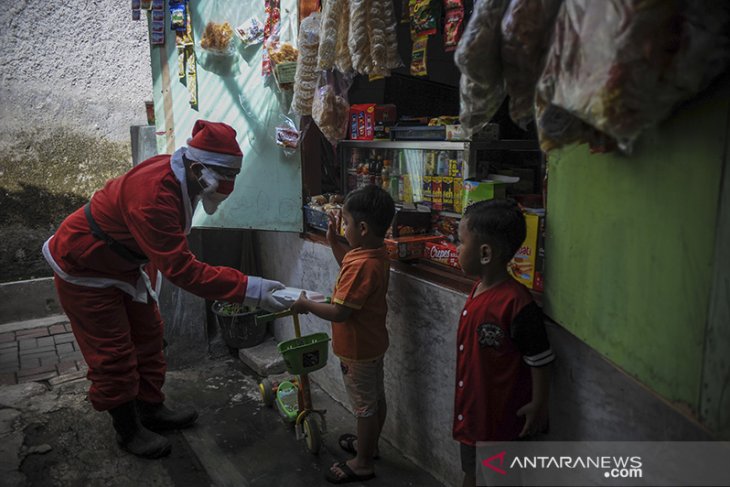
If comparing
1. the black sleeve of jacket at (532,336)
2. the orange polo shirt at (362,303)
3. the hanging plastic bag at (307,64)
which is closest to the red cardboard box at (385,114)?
the hanging plastic bag at (307,64)

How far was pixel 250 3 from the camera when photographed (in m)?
3.95

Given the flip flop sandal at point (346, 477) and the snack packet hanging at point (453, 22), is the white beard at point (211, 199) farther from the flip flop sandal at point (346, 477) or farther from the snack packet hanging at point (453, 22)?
the flip flop sandal at point (346, 477)

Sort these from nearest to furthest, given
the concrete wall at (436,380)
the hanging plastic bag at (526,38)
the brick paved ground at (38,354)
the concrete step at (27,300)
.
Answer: the hanging plastic bag at (526,38)
the concrete wall at (436,380)
the brick paved ground at (38,354)
the concrete step at (27,300)

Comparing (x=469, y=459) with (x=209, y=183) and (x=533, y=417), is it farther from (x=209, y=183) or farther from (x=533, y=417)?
(x=209, y=183)

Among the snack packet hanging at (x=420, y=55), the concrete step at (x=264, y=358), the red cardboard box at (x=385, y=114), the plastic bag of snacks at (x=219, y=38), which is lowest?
the concrete step at (x=264, y=358)

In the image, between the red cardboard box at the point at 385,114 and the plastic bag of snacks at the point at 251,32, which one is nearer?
the red cardboard box at the point at 385,114

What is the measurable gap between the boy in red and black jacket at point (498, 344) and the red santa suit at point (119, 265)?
1.30m

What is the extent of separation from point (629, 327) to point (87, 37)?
6.92 metres

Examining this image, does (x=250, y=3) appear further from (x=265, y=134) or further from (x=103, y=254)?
(x=103, y=254)

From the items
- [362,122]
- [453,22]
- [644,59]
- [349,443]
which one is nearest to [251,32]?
[362,122]

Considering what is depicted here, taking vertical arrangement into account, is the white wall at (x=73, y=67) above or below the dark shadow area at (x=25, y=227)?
above

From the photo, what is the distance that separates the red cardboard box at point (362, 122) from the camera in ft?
11.4

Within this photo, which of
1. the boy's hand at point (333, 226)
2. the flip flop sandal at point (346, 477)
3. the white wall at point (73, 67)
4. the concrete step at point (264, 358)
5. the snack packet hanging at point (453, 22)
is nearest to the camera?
the snack packet hanging at point (453, 22)

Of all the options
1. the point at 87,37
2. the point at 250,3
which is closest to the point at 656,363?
the point at 250,3
